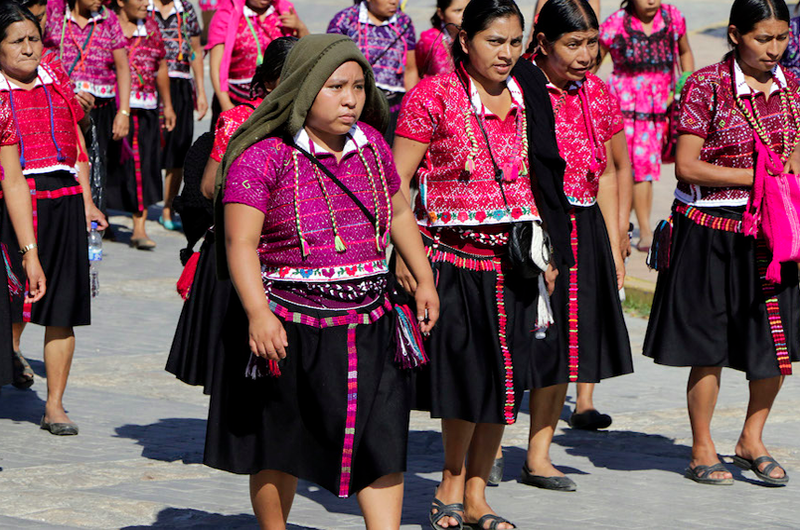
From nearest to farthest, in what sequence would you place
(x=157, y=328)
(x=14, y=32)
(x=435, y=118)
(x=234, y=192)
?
(x=234, y=192) < (x=435, y=118) < (x=14, y=32) < (x=157, y=328)

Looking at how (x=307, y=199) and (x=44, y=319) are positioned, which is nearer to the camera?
(x=307, y=199)

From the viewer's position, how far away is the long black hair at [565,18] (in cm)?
600

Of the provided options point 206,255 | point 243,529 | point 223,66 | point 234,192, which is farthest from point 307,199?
point 223,66

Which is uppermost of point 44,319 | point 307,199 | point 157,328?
point 307,199

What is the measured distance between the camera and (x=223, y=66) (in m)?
10.7

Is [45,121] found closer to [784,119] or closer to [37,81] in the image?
[37,81]

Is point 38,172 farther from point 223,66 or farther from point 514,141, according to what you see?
point 223,66

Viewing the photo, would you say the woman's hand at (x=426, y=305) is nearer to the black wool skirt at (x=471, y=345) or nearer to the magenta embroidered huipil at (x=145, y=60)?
the black wool skirt at (x=471, y=345)

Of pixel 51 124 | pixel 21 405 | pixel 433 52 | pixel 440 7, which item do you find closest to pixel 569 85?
pixel 51 124

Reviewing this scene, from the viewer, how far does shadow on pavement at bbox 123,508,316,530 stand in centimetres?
553

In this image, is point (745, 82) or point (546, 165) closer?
point (546, 165)

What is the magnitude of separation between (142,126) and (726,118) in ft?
22.4

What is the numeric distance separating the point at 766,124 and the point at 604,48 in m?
4.89

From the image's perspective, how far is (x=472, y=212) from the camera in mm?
5516
